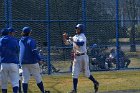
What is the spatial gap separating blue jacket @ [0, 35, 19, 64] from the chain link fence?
6436 mm

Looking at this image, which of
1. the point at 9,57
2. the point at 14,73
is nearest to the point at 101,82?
the point at 14,73

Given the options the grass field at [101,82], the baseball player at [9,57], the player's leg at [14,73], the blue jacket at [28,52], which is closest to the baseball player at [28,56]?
the blue jacket at [28,52]

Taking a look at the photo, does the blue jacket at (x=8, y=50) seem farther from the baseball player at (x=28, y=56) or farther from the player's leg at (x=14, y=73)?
the baseball player at (x=28, y=56)

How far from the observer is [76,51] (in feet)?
43.8

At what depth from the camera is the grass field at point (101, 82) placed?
47.5 ft

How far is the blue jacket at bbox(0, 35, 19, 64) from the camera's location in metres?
11.4

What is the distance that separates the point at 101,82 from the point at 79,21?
406 cm

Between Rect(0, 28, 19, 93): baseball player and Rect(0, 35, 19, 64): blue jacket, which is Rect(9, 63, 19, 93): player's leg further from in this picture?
Rect(0, 35, 19, 64): blue jacket

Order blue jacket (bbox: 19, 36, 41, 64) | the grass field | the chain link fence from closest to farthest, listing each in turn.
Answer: blue jacket (bbox: 19, 36, 41, 64)
the grass field
the chain link fence

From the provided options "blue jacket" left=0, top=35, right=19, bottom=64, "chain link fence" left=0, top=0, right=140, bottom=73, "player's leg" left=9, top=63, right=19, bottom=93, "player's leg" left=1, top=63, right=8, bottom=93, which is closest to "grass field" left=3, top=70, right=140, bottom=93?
"chain link fence" left=0, top=0, right=140, bottom=73

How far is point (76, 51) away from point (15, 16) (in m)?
6.23

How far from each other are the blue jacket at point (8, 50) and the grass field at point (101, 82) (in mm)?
2897

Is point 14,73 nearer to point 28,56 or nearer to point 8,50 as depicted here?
point 8,50

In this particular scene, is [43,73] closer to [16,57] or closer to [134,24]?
[134,24]
